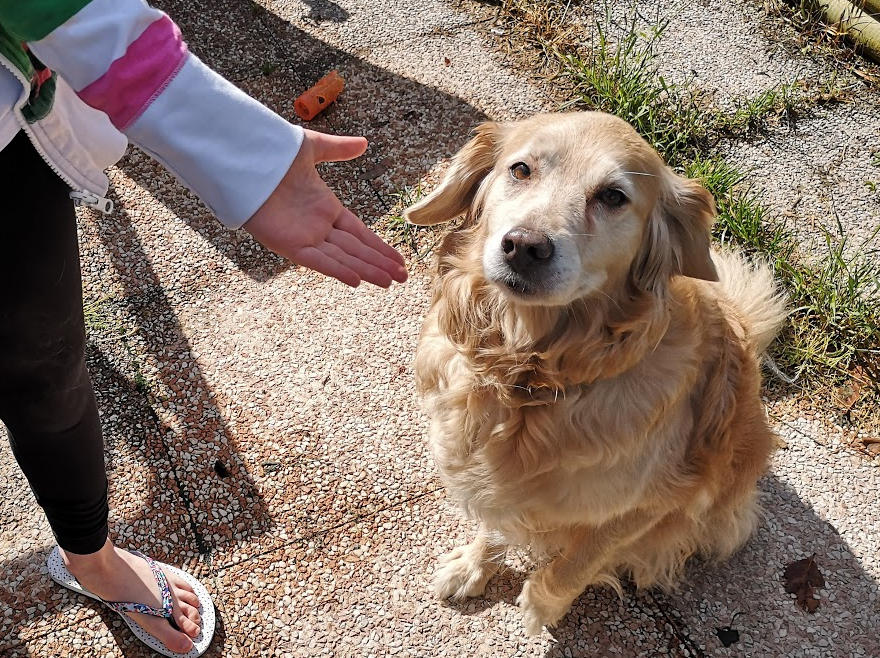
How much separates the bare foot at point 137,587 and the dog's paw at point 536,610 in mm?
1170

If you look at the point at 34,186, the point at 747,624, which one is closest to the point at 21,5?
the point at 34,186

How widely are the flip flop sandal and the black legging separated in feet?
1.69

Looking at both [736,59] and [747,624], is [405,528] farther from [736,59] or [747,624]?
[736,59]

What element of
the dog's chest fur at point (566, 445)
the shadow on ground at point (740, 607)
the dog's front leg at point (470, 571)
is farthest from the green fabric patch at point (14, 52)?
the shadow on ground at point (740, 607)

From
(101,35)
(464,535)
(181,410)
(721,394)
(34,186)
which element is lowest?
(181,410)

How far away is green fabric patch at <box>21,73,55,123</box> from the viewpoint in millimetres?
1389

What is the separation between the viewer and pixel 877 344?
133 inches

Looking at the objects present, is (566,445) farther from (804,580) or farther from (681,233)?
(804,580)

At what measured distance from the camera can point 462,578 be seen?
2713 mm

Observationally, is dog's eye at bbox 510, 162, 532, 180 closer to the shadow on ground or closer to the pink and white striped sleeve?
the pink and white striped sleeve

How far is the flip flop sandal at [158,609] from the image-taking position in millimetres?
2482

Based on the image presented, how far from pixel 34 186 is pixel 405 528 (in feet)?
6.28

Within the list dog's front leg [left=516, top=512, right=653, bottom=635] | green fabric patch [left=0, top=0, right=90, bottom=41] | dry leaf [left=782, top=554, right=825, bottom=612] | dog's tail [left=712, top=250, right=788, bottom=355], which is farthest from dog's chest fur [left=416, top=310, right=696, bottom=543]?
green fabric patch [left=0, top=0, right=90, bottom=41]

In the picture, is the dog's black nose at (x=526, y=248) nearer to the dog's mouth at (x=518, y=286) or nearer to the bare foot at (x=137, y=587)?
the dog's mouth at (x=518, y=286)
